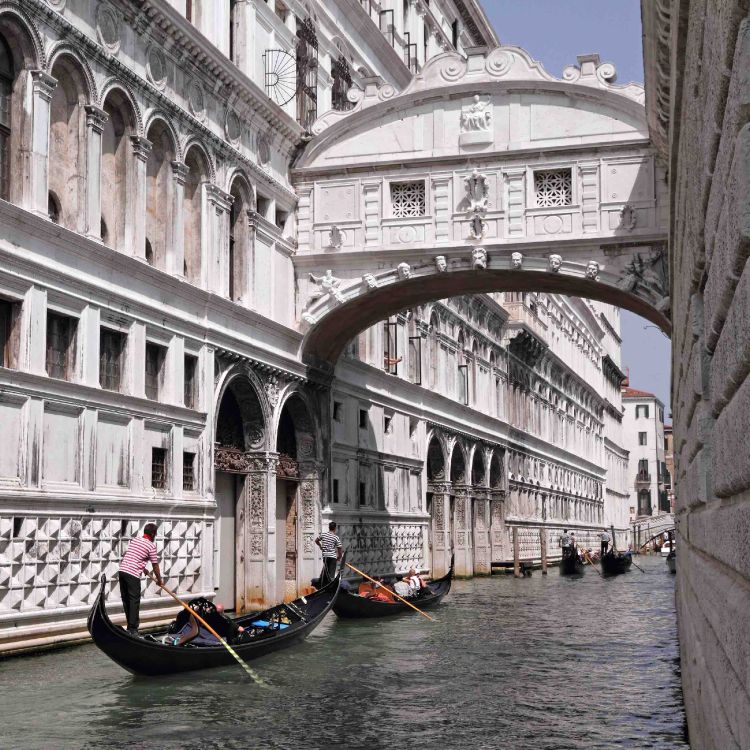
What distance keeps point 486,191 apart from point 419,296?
8.27 feet

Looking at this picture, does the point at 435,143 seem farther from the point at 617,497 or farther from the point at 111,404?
the point at 617,497

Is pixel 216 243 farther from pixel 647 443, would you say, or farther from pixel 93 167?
pixel 647 443

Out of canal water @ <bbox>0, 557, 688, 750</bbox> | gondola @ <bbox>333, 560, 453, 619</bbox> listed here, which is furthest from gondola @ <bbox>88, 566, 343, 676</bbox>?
gondola @ <bbox>333, 560, 453, 619</bbox>

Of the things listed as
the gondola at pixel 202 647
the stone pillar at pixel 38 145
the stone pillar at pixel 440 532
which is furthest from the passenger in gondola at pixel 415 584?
the stone pillar at pixel 440 532

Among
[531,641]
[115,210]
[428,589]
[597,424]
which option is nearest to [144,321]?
[115,210]

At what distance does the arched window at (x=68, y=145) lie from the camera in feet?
44.0

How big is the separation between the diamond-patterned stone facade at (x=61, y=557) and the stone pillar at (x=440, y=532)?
1471 cm

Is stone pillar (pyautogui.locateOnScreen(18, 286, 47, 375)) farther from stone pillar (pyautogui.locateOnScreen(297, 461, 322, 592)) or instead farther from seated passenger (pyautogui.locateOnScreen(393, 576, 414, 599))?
stone pillar (pyautogui.locateOnScreen(297, 461, 322, 592))

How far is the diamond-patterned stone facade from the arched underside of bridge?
576cm

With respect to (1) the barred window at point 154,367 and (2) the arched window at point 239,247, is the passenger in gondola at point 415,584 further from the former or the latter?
(1) the barred window at point 154,367

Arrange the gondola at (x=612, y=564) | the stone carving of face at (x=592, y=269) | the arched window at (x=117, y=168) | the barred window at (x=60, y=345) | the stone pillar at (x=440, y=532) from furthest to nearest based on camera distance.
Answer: the gondola at (x=612, y=564) → the stone pillar at (x=440, y=532) → the stone carving of face at (x=592, y=269) → the arched window at (x=117, y=168) → the barred window at (x=60, y=345)

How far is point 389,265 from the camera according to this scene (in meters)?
19.2

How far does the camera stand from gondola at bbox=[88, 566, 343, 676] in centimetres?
995

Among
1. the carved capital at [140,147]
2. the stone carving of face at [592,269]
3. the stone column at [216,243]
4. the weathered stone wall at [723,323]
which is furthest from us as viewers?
the stone carving of face at [592,269]
